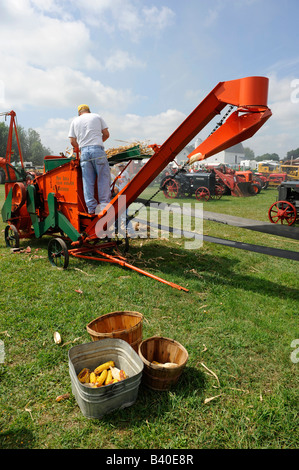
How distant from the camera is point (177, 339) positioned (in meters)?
3.19

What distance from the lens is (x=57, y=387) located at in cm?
251

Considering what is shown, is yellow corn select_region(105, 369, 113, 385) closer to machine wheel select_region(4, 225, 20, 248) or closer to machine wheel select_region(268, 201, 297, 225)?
machine wheel select_region(4, 225, 20, 248)

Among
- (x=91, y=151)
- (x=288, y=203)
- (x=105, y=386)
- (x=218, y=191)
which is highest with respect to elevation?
(x=91, y=151)

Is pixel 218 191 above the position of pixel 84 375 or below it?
above

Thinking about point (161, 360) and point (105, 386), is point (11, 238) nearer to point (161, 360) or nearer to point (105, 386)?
point (161, 360)

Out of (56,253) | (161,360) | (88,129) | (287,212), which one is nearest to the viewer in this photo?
(161,360)

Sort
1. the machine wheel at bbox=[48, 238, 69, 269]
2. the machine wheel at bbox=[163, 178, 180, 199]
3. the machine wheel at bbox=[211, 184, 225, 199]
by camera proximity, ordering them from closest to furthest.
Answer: the machine wheel at bbox=[48, 238, 69, 269]
the machine wheel at bbox=[211, 184, 225, 199]
the machine wheel at bbox=[163, 178, 180, 199]

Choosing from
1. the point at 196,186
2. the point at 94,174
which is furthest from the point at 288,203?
the point at 196,186

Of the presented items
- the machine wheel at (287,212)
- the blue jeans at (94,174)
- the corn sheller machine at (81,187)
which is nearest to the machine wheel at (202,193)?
the machine wheel at (287,212)

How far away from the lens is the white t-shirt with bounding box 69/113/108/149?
16.4ft

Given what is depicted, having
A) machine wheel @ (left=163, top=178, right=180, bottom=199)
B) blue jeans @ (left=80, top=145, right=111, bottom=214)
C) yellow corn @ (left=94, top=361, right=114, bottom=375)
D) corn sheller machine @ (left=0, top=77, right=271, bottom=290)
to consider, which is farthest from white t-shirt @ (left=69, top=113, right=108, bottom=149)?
machine wheel @ (left=163, top=178, right=180, bottom=199)

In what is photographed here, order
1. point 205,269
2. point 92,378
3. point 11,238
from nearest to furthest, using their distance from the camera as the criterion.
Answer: point 92,378, point 205,269, point 11,238

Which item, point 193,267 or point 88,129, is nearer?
point 88,129

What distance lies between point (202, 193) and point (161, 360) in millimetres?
15744
